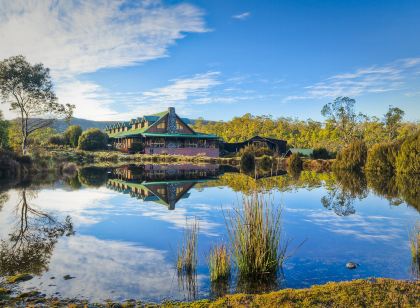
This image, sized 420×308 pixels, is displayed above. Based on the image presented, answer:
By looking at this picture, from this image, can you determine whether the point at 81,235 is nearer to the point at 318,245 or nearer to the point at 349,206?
the point at 318,245

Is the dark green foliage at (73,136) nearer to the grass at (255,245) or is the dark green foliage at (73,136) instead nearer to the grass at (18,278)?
the grass at (18,278)

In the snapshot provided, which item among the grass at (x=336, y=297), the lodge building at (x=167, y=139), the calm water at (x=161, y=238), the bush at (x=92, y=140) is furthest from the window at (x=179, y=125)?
the grass at (x=336, y=297)

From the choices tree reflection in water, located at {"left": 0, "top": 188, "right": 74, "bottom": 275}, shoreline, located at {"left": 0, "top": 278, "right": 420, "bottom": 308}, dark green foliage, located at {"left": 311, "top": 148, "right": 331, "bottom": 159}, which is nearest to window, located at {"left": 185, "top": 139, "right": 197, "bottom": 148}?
dark green foliage, located at {"left": 311, "top": 148, "right": 331, "bottom": 159}

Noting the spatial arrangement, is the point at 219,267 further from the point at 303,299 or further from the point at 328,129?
the point at 328,129

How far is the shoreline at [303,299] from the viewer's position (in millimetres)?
4695

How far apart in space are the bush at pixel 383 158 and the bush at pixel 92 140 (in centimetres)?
4193

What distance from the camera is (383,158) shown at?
2914 centimetres

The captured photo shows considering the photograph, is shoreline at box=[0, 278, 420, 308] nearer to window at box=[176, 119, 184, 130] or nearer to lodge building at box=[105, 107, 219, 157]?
lodge building at box=[105, 107, 219, 157]

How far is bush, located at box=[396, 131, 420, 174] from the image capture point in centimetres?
2562

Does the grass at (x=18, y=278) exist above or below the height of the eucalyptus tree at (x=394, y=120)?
below

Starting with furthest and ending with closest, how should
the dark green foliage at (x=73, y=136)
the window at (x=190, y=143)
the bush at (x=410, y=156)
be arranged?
the dark green foliage at (x=73, y=136)
the window at (x=190, y=143)
the bush at (x=410, y=156)

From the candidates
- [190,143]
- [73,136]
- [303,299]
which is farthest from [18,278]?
[73,136]

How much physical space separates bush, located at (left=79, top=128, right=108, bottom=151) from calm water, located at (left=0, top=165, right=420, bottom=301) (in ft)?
131

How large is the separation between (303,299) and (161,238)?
4759mm
